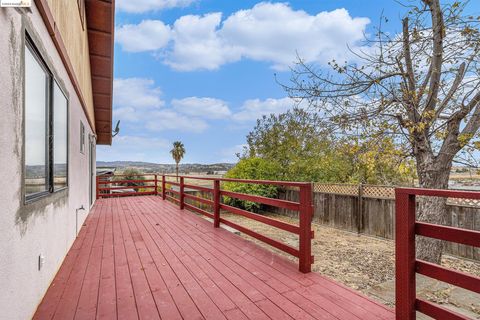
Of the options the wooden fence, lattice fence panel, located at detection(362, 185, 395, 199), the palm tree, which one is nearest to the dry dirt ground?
the wooden fence

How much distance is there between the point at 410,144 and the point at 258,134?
10583mm

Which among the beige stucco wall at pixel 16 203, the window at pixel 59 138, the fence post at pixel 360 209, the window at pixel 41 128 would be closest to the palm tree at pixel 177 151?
the fence post at pixel 360 209

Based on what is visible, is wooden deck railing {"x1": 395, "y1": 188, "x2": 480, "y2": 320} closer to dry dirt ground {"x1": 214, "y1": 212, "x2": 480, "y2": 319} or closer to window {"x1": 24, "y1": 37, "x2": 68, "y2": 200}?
dry dirt ground {"x1": 214, "y1": 212, "x2": 480, "y2": 319}

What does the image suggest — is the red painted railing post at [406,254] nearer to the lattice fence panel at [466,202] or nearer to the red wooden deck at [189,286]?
the red wooden deck at [189,286]

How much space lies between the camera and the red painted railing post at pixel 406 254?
6.07 ft

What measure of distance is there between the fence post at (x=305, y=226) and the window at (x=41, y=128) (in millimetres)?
2408

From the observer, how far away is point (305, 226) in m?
2.94

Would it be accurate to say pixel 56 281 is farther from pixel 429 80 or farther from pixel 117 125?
pixel 117 125

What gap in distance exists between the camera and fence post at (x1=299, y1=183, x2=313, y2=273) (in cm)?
292

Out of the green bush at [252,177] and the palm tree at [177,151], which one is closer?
the green bush at [252,177]

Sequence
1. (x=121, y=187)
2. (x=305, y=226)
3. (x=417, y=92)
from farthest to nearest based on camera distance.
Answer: (x=121, y=187) < (x=417, y=92) < (x=305, y=226)

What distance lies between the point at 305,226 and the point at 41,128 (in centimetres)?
268

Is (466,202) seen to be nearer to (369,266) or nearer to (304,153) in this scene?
(369,266)

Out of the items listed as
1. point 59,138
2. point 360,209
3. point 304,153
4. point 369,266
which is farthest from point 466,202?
point 59,138
